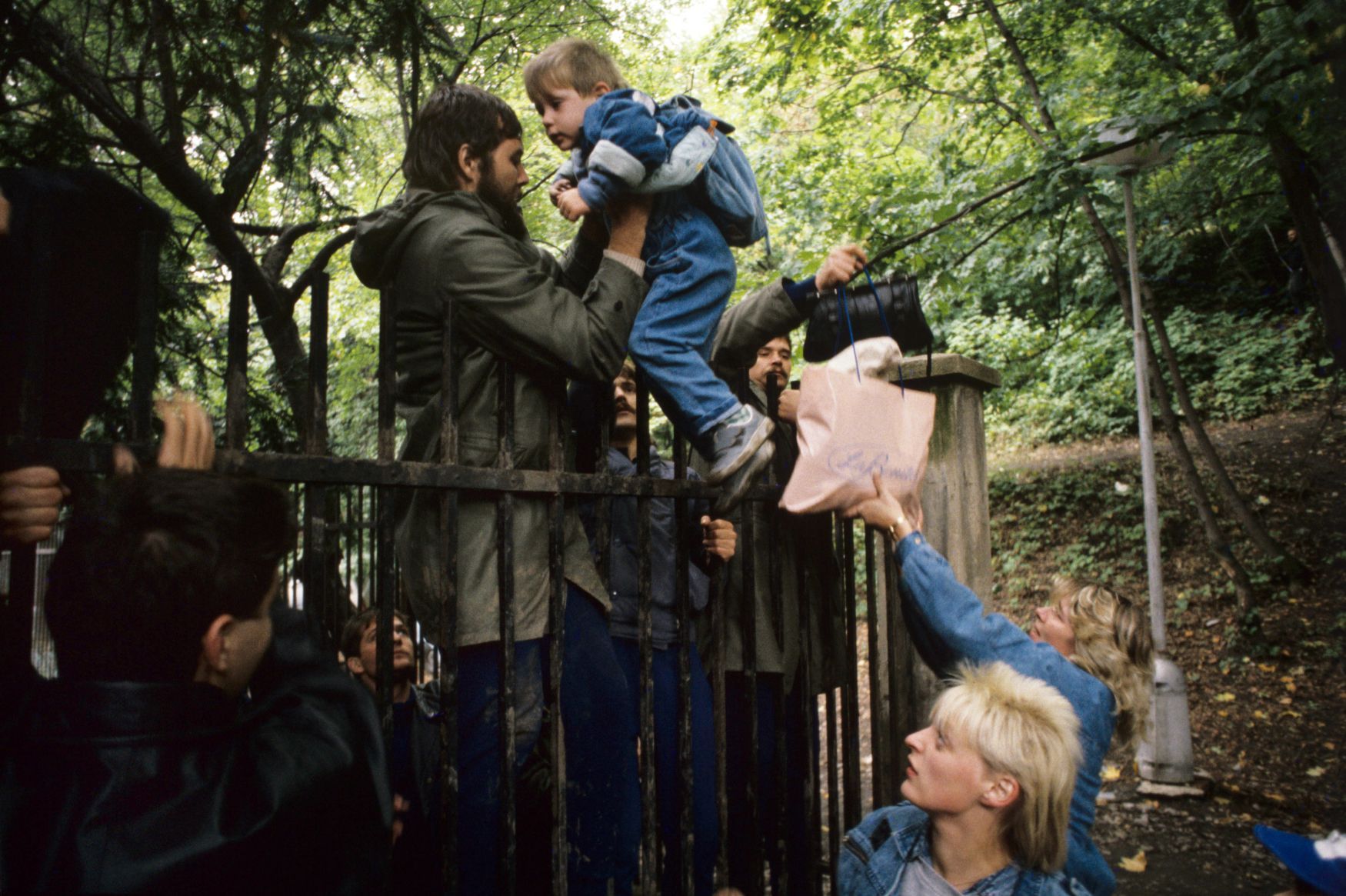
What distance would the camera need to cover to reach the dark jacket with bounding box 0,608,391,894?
0.92 meters

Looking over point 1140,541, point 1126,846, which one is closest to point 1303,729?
point 1126,846

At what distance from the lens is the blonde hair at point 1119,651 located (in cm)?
245

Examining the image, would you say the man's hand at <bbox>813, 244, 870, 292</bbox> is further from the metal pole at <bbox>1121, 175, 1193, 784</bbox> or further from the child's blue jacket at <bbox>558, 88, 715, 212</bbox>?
the metal pole at <bbox>1121, 175, 1193, 784</bbox>

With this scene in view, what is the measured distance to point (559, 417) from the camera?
203cm

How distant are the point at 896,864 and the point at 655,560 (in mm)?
1185

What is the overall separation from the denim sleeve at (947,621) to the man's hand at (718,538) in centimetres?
49

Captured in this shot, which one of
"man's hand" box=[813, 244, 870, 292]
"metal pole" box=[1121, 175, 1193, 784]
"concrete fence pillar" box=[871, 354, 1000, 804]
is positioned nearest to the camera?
"man's hand" box=[813, 244, 870, 292]

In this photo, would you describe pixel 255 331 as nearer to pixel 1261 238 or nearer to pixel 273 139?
pixel 273 139

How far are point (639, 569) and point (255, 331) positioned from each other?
19.2ft

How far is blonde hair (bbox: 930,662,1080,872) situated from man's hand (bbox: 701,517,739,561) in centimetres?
73

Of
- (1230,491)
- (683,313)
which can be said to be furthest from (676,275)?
(1230,491)

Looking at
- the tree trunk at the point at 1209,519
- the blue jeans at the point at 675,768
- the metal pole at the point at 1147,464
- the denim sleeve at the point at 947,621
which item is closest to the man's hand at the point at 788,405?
the denim sleeve at the point at 947,621

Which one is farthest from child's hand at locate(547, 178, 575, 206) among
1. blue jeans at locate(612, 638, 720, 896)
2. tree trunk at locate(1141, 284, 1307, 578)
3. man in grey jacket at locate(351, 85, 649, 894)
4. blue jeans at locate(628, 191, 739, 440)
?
tree trunk at locate(1141, 284, 1307, 578)

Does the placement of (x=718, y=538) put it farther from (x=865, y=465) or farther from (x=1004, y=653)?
(x=1004, y=653)
